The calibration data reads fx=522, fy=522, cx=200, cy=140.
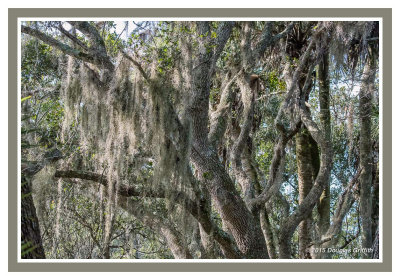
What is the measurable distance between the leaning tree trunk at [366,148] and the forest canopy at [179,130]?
0.06ft

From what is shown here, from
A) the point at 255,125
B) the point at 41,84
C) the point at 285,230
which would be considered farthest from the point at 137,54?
the point at 255,125

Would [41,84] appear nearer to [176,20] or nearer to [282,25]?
[176,20]

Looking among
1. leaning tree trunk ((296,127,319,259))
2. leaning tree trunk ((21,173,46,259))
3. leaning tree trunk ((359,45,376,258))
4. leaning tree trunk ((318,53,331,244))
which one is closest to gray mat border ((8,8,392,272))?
leaning tree trunk ((21,173,46,259))

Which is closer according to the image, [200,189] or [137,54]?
[137,54]

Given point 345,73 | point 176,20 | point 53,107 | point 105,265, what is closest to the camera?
point 105,265

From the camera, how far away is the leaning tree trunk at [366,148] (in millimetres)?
6355

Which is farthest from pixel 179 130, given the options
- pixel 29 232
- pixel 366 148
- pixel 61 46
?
pixel 366 148

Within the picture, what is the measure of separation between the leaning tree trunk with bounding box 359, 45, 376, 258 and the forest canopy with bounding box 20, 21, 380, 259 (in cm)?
2

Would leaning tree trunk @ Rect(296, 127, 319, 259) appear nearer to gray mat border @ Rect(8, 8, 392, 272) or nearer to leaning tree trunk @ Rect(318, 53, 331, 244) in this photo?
leaning tree trunk @ Rect(318, 53, 331, 244)

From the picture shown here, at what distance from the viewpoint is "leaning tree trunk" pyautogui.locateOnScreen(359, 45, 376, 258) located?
6.36 metres

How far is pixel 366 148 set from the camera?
659cm

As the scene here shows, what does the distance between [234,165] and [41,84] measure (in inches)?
108

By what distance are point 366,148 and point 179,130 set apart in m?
2.73
